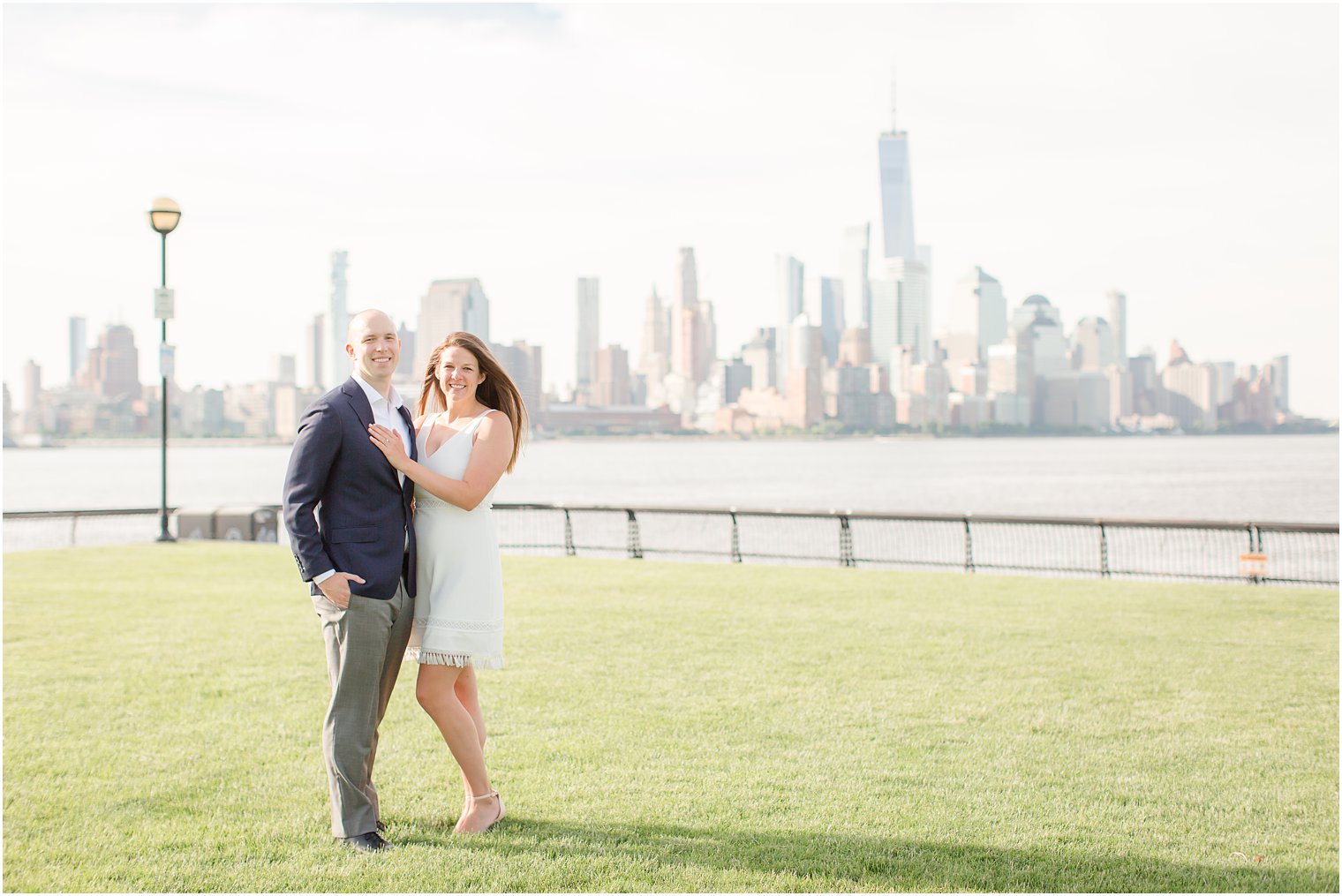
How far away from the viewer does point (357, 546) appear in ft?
15.2

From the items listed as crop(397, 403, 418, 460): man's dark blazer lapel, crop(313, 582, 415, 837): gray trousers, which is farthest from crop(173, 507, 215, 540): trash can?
crop(397, 403, 418, 460): man's dark blazer lapel

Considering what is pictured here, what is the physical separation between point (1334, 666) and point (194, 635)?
31.2ft

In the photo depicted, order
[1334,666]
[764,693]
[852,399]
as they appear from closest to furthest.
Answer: [764,693], [1334,666], [852,399]

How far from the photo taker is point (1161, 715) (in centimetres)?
734

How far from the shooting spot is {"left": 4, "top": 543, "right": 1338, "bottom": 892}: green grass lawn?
479 centimetres

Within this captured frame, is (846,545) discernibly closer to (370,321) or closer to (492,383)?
(492,383)

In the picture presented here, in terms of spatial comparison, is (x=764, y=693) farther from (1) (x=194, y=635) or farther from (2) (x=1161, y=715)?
(1) (x=194, y=635)

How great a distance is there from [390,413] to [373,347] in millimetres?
285

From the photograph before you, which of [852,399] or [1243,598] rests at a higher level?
[852,399]

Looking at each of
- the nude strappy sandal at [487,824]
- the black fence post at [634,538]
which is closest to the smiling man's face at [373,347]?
the nude strappy sandal at [487,824]

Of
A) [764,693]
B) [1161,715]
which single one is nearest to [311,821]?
[764,693]

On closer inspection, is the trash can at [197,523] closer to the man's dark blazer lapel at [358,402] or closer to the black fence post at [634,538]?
the black fence post at [634,538]

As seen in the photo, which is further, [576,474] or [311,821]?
[576,474]

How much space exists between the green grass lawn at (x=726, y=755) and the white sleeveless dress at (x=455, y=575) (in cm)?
86
